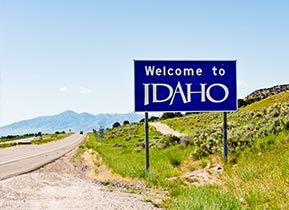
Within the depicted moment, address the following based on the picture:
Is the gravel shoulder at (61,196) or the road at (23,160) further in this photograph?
the road at (23,160)

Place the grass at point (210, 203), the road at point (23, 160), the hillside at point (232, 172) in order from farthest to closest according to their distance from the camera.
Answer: the road at point (23, 160), the hillside at point (232, 172), the grass at point (210, 203)

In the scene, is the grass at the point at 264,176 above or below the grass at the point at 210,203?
above

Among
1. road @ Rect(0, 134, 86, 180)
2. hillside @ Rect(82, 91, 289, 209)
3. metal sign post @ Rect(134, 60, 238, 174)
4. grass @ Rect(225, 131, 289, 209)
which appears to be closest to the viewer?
grass @ Rect(225, 131, 289, 209)

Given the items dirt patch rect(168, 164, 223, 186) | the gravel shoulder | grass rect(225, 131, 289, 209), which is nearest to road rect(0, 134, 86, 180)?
the gravel shoulder

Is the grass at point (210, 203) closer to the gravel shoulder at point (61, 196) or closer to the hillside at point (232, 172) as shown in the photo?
the hillside at point (232, 172)

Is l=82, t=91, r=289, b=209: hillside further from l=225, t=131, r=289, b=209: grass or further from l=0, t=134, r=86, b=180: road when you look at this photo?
l=0, t=134, r=86, b=180: road

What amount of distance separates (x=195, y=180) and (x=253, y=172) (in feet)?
12.1

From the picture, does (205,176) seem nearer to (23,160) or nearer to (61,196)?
(61,196)

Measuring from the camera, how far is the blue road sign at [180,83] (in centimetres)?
1933

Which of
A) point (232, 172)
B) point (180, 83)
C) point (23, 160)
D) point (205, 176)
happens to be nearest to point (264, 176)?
point (232, 172)

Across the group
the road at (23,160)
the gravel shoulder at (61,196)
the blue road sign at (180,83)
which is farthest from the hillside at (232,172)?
the road at (23,160)

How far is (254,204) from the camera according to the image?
33.1ft

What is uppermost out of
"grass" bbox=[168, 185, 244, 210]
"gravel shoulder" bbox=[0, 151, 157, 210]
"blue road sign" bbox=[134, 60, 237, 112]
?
"blue road sign" bbox=[134, 60, 237, 112]

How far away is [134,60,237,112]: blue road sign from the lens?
19328mm
